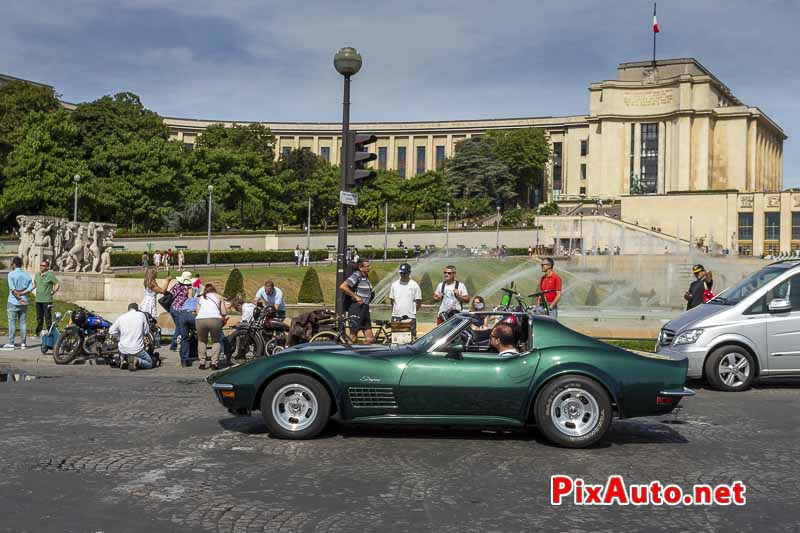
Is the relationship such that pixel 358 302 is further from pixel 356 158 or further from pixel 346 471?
pixel 346 471

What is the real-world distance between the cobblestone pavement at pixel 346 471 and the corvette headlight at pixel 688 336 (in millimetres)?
1951

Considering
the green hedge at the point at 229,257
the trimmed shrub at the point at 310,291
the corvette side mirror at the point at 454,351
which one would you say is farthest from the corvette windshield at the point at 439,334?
the green hedge at the point at 229,257

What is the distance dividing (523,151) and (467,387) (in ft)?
367

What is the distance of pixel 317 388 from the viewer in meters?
8.53

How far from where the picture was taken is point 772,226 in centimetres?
9406

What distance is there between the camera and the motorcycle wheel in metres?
15.3

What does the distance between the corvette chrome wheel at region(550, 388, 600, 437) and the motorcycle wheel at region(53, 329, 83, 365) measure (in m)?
10.2

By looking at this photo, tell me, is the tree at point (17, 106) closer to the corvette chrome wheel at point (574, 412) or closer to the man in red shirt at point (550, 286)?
the man in red shirt at point (550, 286)

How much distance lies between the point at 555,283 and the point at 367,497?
29.0 feet

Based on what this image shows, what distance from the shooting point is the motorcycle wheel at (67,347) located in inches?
601

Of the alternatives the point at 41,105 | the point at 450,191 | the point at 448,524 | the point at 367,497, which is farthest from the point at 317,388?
the point at 450,191

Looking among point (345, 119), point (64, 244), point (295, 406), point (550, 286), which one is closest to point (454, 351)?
point (295, 406)

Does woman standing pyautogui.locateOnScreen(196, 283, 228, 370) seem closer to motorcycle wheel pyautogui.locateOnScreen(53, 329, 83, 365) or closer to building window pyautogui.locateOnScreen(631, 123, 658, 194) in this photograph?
motorcycle wheel pyautogui.locateOnScreen(53, 329, 83, 365)

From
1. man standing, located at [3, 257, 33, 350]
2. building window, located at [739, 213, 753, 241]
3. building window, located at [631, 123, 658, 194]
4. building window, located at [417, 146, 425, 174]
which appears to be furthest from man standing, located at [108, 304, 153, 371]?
building window, located at [417, 146, 425, 174]
